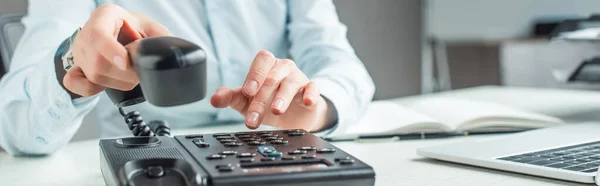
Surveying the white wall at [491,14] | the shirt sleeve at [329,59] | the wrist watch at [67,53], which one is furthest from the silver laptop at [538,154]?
the white wall at [491,14]

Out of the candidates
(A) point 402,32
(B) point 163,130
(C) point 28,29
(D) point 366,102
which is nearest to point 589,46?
(D) point 366,102

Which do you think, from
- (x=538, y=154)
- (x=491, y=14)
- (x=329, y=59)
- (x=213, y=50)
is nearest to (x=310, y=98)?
(x=538, y=154)

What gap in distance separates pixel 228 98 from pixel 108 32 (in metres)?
0.20

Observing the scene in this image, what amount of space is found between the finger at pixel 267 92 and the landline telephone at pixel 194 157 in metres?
0.11

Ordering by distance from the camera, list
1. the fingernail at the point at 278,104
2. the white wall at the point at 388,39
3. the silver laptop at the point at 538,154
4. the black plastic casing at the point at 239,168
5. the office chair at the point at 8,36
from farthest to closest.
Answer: the white wall at the point at 388,39, the office chair at the point at 8,36, the fingernail at the point at 278,104, the silver laptop at the point at 538,154, the black plastic casing at the point at 239,168

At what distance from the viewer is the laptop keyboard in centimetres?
60

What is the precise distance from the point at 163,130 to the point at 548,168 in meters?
0.42

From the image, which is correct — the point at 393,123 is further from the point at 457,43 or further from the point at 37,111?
the point at 457,43

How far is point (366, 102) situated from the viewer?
40.6 inches

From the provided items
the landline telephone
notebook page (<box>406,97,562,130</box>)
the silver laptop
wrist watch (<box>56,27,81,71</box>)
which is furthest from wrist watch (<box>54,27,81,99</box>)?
notebook page (<box>406,97,562,130</box>)

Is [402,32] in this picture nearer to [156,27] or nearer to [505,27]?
[505,27]

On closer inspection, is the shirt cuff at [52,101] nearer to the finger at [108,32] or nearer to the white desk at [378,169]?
the white desk at [378,169]

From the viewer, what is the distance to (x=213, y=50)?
1.19 m

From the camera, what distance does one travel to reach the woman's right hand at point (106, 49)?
546 mm
